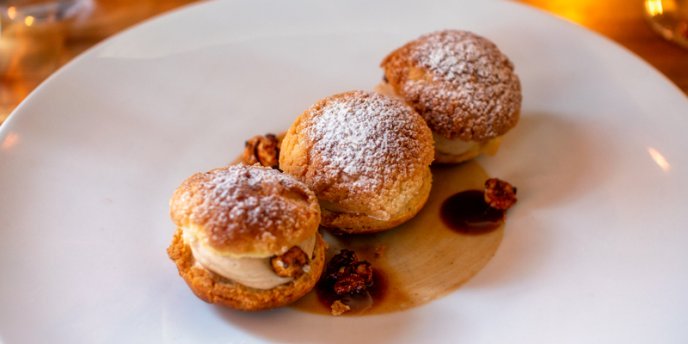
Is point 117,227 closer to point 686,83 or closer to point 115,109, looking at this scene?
point 115,109

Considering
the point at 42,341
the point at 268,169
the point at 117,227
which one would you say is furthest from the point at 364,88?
the point at 42,341

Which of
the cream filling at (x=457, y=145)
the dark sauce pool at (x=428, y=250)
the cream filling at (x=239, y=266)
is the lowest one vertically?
the dark sauce pool at (x=428, y=250)

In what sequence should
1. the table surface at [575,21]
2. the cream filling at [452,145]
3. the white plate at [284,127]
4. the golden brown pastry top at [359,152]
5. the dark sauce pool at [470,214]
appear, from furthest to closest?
the table surface at [575,21]
the cream filling at [452,145]
the dark sauce pool at [470,214]
the golden brown pastry top at [359,152]
the white plate at [284,127]

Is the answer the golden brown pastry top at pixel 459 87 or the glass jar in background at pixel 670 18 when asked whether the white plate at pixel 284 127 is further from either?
the glass jar in background at pixel 670 18

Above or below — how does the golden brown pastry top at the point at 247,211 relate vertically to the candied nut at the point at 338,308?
above

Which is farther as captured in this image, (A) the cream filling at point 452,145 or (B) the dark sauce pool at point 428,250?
(A) the cream filling at point 452,145

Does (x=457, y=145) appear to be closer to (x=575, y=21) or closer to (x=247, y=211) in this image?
(x=247, y=211)

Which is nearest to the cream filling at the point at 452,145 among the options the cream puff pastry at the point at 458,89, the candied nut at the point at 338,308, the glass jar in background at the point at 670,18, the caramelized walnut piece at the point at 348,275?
the cream puff pastry at the point at 458,89
